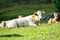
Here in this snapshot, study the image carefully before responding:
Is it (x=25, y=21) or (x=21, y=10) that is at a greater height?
(x=25, y=21)

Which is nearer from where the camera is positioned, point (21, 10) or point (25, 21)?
point (25, 21)

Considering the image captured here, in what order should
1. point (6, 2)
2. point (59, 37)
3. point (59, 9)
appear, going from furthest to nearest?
point (6, 2), point (59, 9), point (59, 37)

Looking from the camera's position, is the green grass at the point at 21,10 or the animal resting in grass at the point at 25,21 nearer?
the animal resting in grass at the point at 25,21

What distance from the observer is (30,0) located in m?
55.6

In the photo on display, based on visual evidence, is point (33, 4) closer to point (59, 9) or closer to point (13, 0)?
A: point (13, 0)

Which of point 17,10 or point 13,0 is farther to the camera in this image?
point 13,0

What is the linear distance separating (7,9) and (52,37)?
38.6 meters

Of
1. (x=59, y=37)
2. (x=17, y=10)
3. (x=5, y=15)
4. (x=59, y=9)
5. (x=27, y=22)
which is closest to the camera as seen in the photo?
(x=59, y=37)

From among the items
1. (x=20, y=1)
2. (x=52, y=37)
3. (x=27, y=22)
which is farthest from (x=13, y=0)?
(x=52, y=37)

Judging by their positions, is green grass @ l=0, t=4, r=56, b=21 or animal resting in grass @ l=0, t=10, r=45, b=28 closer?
animal resting in grass @ l=0, t=10, r=45, b=28

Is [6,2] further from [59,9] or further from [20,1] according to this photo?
[59,9]

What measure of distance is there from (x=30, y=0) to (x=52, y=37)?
4395 cm

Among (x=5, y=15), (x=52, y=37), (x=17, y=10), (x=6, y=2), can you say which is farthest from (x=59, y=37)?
(x=6, y=2)

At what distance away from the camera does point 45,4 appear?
5409 cm
